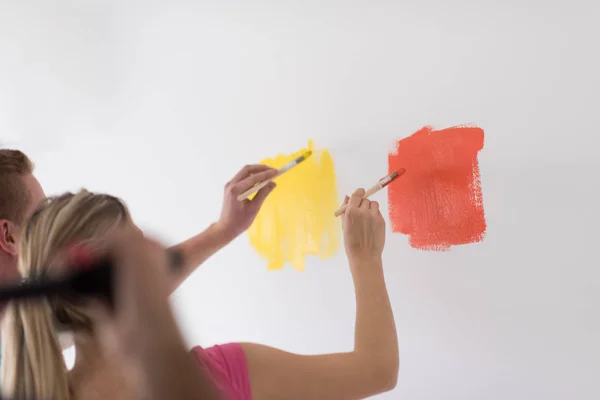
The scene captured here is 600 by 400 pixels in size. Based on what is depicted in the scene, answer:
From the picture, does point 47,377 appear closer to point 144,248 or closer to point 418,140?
point 144,248

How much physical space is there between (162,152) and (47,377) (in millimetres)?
650

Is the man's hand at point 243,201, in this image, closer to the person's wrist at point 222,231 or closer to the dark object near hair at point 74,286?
the person's wrist at point 222,231

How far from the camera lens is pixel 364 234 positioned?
2.24ft

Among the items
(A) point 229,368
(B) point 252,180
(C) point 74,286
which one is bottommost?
(A) point 229,368

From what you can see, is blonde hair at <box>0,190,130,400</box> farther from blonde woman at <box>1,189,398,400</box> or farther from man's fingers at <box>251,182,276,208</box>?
man's fingers at <box>251,182,276,208</box>

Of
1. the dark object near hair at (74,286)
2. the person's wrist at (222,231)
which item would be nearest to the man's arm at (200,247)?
the person's wrist at (222,231)

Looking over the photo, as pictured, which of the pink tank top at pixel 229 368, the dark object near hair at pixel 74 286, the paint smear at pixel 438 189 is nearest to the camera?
the dark object near hair at pixel 74 286

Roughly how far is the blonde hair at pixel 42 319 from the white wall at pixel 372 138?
119mm

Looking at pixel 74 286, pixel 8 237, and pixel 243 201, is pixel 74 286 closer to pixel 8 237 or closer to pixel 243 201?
pixel 8 237

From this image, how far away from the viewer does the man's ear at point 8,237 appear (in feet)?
2.11

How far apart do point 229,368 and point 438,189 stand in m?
0.36

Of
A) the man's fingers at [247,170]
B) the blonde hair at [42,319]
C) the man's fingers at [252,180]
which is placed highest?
the man's fingers at [247,170]

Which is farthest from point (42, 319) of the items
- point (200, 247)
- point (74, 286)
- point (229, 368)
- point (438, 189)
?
point (438, 189)

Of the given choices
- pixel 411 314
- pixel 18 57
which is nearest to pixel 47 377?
pixel 411 314
